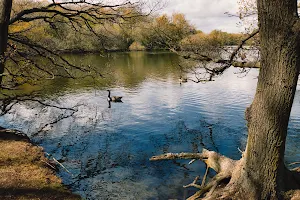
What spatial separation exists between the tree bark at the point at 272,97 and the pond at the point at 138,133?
15.2ft

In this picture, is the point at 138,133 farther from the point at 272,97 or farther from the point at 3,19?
the point at 272,97

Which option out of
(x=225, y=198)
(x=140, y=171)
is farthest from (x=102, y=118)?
(x=225, y=198)

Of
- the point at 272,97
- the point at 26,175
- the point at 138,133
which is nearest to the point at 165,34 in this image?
the point at 272,97

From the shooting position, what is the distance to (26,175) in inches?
326

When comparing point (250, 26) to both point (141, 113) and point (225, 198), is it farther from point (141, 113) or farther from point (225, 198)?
point (141, 113)

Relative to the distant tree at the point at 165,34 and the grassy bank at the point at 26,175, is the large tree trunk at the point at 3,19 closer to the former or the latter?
the grassy bank at the point at 26,175

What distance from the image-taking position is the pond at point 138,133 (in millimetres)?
10250

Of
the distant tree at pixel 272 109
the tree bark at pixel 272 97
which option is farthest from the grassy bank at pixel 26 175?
the tree bark at pixel 272 97

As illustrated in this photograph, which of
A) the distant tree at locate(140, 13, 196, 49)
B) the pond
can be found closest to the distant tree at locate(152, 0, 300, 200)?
the distant tree at locate(140, 13, 196, 49)

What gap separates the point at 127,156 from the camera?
12891 millimetres

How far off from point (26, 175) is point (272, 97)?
733 cm

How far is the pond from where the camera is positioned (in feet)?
33.6

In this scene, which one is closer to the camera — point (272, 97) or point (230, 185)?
point (272, 97)

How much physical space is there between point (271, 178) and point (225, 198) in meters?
1.01
